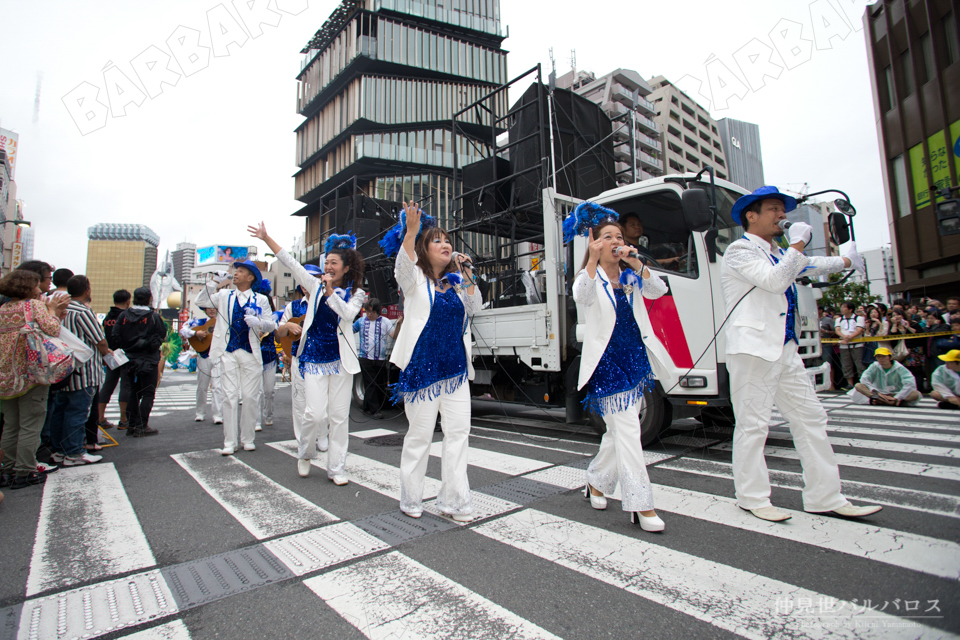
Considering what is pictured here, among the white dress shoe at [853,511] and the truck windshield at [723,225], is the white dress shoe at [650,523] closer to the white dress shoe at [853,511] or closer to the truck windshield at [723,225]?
the white dress shoe at [853,511]

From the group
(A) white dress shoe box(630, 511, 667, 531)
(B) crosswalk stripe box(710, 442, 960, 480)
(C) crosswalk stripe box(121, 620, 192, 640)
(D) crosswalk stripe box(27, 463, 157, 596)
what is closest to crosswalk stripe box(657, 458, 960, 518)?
(B) crosswalk stripe box(710, 442, 960, 480)

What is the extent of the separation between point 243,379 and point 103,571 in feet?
9.65

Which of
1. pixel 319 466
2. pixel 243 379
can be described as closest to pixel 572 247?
pixel 319 466

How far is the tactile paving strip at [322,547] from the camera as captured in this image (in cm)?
243

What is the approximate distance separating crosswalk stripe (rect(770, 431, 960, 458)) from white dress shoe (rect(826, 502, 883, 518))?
67.7 inches

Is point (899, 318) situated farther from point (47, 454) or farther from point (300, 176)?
point (300, 176)

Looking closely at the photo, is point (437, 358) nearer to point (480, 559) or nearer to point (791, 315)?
point (480, 559)

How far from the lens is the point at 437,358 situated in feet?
10.2

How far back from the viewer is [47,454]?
485 cm

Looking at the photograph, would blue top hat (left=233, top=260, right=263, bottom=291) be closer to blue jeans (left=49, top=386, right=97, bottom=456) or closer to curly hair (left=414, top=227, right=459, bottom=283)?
blue jeans (left=49, top=386, right=97, bottom=456)

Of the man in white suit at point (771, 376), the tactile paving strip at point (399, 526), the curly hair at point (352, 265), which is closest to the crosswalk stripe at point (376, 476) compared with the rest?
the tactile paving strip at point (399, 526)

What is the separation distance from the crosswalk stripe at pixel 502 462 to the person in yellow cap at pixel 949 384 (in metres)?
7.07

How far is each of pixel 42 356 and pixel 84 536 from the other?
189 cm

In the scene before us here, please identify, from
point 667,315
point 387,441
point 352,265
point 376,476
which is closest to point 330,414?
point 376,476
